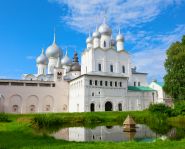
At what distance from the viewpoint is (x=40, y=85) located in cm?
5038

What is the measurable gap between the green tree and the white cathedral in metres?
9.93

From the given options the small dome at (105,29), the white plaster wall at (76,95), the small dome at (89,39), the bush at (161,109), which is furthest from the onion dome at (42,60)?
the bush at (161,109)

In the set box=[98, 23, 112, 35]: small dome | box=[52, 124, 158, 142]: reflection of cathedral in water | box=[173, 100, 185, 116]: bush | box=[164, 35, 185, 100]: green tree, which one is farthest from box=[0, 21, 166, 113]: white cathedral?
box=[52, 124, 158, 142]: reflection of cathedral in water

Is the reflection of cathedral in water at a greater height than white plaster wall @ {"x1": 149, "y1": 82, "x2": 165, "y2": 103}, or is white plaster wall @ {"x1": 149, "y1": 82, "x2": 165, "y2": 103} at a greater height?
white plaster wall @ {"x1": 149, "y1": 82, "x2": 165, "y2": 103}

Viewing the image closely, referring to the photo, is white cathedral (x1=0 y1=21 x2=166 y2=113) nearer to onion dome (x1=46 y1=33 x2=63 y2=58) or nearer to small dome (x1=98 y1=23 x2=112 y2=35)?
small dome (x1=98 y1=23 x2=112 y2=35)

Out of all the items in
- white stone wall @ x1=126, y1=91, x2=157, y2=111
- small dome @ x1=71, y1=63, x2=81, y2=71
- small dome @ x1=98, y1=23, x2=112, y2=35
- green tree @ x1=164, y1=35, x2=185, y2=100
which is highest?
small dome @ x1=98, y1=23, x2=112, y2=35

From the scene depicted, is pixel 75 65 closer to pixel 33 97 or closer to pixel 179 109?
pixel 33 97

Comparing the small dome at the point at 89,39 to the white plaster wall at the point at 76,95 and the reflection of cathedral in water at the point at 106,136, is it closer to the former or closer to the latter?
the white plaster wall at the point at 76,95

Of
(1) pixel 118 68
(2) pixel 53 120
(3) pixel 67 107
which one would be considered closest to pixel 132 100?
(1) pixel 118 68

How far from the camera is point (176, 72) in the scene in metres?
38.7

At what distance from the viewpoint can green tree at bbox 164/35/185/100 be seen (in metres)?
38.1

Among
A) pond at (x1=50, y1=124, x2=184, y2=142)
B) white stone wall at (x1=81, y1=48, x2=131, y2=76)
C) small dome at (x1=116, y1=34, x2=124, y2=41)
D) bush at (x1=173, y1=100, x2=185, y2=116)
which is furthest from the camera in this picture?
small dome at (x1=116, y1=34, x2=124, y2=41)

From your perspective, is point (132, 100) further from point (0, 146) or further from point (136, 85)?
point (0, 146)

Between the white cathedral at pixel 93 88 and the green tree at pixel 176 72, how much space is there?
9932 millimetres
